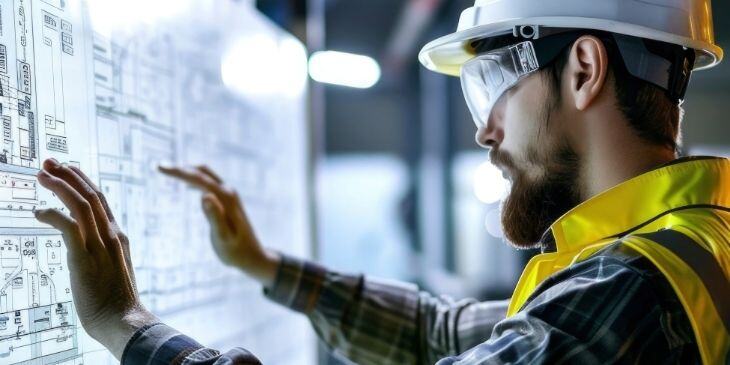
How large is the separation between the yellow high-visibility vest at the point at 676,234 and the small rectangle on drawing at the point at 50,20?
780mm

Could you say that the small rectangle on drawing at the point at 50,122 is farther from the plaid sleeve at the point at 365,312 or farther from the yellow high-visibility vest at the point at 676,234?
the plaid sleeve at the point at 365,312

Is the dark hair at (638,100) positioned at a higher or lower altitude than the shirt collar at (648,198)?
higher

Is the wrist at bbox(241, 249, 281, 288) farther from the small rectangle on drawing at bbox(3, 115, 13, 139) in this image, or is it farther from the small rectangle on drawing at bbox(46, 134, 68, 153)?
the small rectangle on drawing at bbox(3, 115, 13, 139)

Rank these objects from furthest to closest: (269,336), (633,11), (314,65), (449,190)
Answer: (449,190)
(314,65)
(269,336)
(633,11)

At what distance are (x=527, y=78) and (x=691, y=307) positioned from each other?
51 centimetres

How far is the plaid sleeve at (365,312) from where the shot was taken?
1.77 m

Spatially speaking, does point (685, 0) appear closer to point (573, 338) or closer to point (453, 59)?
point (453, 59)

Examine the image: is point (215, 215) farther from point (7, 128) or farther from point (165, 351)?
point (7, 128)

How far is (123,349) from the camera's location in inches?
40.9

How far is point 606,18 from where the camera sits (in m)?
1.25

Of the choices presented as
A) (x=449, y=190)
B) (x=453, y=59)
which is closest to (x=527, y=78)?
(x=453, y=59)

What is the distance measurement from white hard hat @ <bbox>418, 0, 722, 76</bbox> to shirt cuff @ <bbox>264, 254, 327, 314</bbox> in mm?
641

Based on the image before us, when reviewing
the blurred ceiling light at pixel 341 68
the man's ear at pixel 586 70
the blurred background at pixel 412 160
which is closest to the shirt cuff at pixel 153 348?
the man's ear at pixel 586 70

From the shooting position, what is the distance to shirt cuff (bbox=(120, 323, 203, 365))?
1.03m
